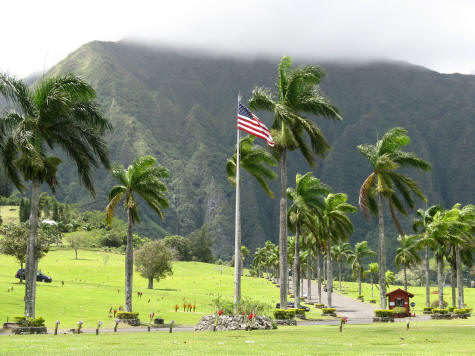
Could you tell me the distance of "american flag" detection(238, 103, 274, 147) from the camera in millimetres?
37500

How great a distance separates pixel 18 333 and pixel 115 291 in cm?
5326

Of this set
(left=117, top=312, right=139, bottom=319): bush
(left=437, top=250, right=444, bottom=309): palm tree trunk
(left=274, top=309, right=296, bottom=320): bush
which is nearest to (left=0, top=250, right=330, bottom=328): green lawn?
(left=117, top=312, right=139, bottom=319): bush

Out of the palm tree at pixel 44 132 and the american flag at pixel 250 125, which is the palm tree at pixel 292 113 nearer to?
the american flag at pixel 250 125

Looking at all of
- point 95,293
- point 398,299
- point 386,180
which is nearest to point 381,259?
point 386,180

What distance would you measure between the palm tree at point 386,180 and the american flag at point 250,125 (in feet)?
39.7

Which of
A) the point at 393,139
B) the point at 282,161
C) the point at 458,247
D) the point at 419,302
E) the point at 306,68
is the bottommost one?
the point at 419,302

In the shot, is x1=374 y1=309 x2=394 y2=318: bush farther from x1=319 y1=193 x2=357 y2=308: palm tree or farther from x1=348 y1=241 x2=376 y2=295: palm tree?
x1=348 y1=241 x2=376 y2=295: palm tree

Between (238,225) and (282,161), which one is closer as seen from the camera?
(238,225)

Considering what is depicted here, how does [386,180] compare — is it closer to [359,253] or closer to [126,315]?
[126,315]

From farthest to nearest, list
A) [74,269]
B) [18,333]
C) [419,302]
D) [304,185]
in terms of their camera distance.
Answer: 1. [74,269]
2. [419,302]
3. [304,185]
4. [18,333]

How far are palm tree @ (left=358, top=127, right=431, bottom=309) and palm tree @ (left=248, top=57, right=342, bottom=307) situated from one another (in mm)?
7930

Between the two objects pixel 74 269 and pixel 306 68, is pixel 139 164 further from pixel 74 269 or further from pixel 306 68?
pixel 74 269

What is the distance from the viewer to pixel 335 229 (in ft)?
220

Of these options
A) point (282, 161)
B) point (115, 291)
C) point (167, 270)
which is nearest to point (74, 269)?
point (167, 270)
